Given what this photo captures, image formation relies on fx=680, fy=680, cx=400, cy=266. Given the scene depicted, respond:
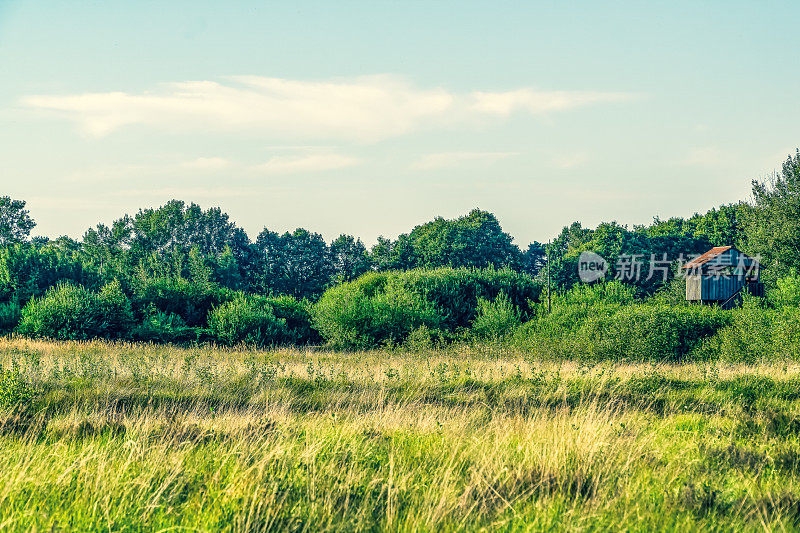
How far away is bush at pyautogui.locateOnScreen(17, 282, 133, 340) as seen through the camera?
37.5 metres

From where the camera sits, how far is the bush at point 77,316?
123ft

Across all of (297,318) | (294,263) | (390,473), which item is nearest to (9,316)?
(297,318)

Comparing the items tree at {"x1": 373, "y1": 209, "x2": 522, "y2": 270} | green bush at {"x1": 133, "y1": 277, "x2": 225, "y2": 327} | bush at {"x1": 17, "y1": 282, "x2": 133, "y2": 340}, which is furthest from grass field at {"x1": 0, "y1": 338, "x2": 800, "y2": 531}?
tree at {"x1": 373, "y1": 209, "x2": 522, "y2": 270}

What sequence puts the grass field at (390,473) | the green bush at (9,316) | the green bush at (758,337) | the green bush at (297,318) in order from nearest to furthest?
the grass field at (390,473) < the green bush at (758,337) < the green bush at (9,316) < the green bush at (297,318)

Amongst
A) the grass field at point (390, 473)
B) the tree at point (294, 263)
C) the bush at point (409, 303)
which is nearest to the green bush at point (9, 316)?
the bush at point (409, 303)

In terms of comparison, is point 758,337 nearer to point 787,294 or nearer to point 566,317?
point 566,317

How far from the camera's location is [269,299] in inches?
1864

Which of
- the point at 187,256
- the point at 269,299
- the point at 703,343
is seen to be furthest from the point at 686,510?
the point at 187,256

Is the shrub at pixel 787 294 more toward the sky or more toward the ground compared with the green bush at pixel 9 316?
more toward the sky

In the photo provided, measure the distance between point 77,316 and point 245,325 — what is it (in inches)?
372

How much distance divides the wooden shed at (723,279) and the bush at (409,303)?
35.9ft

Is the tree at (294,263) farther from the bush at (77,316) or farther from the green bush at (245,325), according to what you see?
the bush at (77,316)

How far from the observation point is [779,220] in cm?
4875

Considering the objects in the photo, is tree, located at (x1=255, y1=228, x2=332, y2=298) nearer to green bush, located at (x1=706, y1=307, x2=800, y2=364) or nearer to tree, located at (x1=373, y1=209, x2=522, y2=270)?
tree, located at (x1=373, y1=209, x2=522, y2=270)
